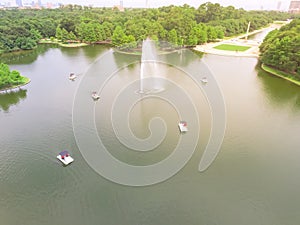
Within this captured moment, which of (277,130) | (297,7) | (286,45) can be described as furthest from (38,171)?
(297,7)

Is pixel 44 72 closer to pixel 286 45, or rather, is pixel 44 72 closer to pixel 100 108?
pixel 100 108

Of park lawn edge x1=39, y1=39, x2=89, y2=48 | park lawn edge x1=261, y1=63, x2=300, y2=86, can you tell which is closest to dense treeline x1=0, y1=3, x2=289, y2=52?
park lawn edge x1=39, y1=39, x2=89, y2=48

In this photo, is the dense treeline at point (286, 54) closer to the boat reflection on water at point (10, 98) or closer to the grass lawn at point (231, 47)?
the grass lawn at point (231, 47)

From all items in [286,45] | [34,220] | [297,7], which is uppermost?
[297,7]

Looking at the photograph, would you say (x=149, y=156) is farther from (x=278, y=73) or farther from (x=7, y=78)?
(x=278, y=73)

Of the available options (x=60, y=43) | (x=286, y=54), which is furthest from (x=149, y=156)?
(x=60, y=43)

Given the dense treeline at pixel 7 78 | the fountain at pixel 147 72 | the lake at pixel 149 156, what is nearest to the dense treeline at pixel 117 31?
the fountain at pixel 147 72

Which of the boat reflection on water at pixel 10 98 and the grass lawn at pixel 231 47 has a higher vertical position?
the grass lawn at pixel 231 47
